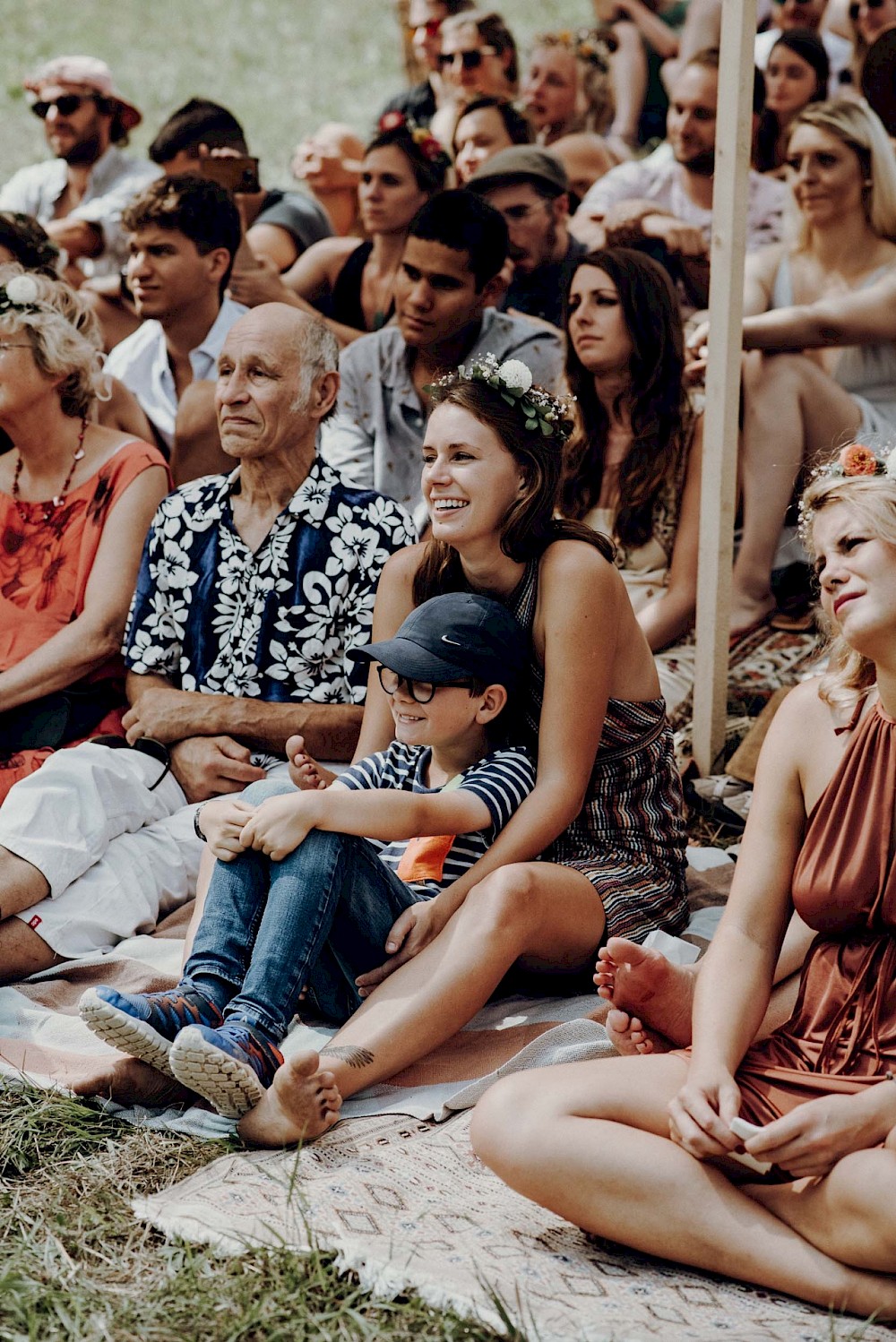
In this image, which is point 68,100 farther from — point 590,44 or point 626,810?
point 626,810

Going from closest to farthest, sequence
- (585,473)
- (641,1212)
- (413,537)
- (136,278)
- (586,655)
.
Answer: (641,1212)
(586,655)
(413,537)
(585,473)
(136,278)

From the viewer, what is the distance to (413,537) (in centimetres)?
402

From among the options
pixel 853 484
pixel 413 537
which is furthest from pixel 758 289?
pixel 853 484

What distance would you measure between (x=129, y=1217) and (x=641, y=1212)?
0.84 metres

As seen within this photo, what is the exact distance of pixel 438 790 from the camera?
10.5ft

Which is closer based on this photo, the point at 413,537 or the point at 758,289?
the point at 413,537

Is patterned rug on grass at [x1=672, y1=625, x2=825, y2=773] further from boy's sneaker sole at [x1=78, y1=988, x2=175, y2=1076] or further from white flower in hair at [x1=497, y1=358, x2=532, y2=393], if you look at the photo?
boy's sneaker sole at [x1=78, y1=988, x2=175, y2=1076]

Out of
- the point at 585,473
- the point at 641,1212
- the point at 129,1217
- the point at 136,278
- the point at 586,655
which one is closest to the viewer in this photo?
the point at 641,1212

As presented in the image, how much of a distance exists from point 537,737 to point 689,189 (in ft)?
12.2

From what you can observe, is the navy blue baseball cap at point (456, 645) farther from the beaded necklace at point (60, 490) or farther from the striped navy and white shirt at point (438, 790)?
the beaded necklace at point (60, 490)

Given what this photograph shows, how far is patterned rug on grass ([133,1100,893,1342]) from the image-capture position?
218 cm

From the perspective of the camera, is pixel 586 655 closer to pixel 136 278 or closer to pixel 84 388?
pixel 84 388

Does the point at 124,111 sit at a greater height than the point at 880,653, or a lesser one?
greater

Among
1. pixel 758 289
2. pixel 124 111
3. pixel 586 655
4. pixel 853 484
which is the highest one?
pixel 124 111
